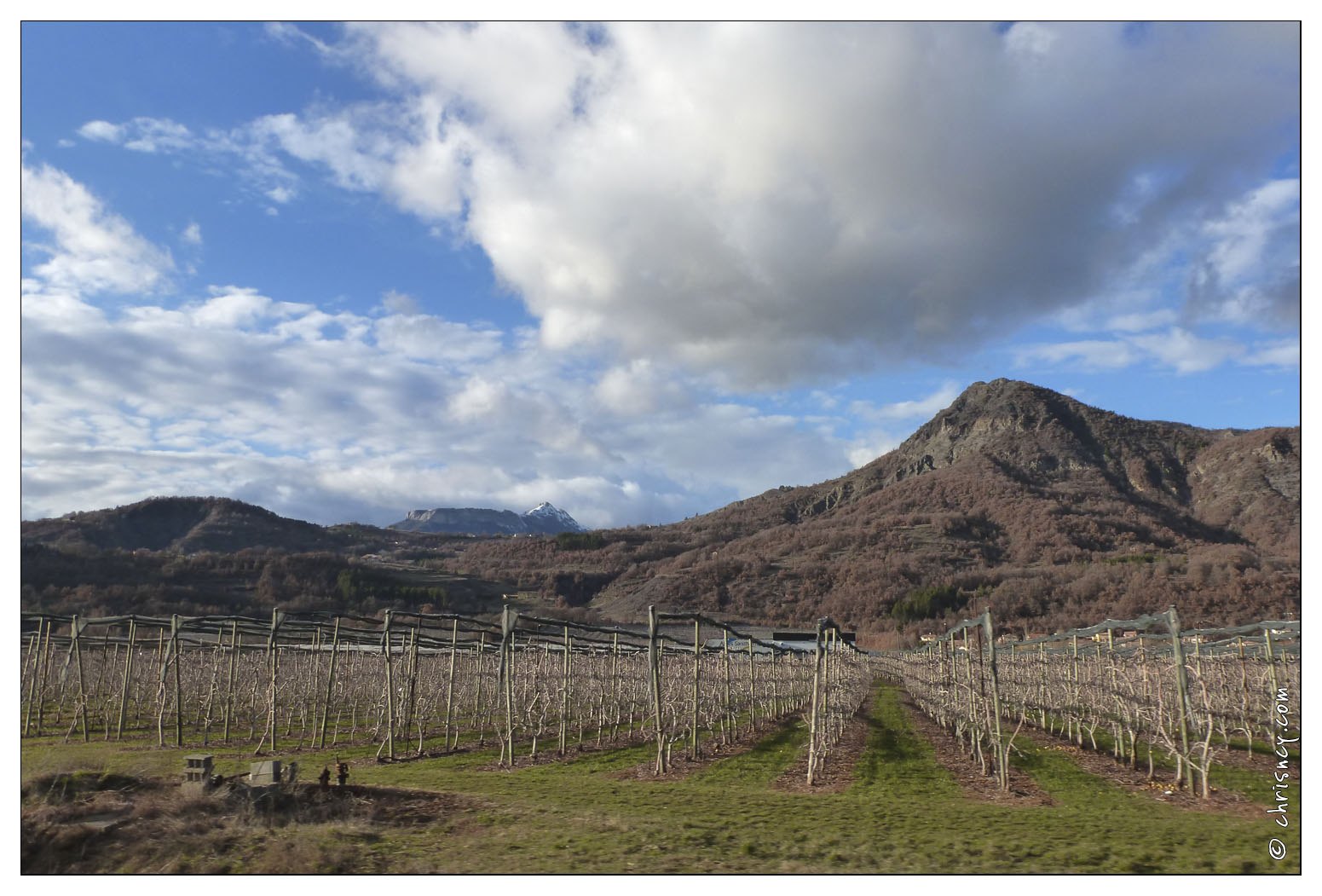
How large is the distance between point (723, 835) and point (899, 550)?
5103 inches

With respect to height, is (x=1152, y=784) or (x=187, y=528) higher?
(x=187, y=528)

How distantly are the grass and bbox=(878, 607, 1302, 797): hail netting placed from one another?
189cm

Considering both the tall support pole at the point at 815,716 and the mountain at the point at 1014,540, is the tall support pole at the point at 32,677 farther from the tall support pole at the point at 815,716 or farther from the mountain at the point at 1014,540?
the mountain at the point at 1014,540

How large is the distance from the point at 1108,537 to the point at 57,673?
479 ft

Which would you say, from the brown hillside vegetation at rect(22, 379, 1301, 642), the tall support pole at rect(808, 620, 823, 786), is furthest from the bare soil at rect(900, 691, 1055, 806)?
the brown hillside vegetation at rect(22, 379, 1301, 642)

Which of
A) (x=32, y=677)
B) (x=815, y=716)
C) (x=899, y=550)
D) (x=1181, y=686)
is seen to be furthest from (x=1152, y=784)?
(x=899, y=550)

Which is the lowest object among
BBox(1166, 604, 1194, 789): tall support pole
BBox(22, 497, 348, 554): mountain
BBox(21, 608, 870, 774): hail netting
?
BBox(21, 608, 870, 774): hail netting

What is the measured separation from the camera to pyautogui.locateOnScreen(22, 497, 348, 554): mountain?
133 m

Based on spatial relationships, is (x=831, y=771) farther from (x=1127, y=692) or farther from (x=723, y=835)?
(x=1127, y=692)

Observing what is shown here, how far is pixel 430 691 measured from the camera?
96.9ft

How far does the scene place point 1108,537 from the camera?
128500 mm

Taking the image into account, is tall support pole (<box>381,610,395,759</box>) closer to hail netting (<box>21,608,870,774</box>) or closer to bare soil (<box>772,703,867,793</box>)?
hail netting (<box>21,608,870,774</box>)

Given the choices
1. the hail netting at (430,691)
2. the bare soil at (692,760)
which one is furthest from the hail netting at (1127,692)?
the bare soil at (692,760)

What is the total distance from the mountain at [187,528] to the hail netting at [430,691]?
369ft
